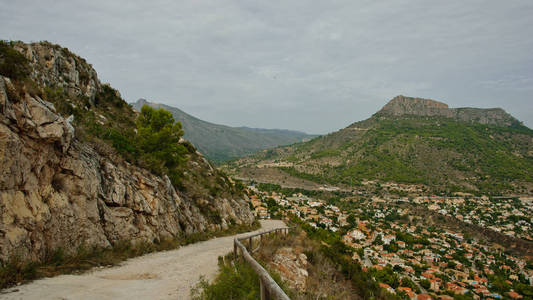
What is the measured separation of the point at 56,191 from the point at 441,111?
9081 inches

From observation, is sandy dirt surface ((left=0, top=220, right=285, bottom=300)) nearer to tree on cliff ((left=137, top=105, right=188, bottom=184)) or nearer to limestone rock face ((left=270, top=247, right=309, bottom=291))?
limestone rock face ((left=270, top=247, right=309, bottom=291))

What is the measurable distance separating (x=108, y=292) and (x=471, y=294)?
159ft

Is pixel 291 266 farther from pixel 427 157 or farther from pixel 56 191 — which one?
pixel 427 157

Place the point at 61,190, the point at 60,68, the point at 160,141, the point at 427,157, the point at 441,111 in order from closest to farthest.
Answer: the point at 61,190 → the point at 160,141 → the point at 60,68 → the point at 427,157 → the point at 441,111

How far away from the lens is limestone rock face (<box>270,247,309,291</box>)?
8.08m

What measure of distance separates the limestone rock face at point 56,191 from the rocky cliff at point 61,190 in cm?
2

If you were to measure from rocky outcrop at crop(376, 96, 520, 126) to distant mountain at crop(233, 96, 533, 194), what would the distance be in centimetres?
1907

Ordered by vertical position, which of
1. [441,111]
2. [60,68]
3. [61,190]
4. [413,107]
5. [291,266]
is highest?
[413,107]

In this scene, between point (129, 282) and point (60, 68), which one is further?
point (60, 68)

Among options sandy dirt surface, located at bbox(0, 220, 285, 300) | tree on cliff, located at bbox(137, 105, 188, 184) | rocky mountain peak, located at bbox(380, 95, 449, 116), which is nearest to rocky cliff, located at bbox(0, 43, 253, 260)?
sandy dirt surface, located at bbox(0, 220, 285, 300)

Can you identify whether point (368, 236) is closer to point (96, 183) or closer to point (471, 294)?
point (471, 294)

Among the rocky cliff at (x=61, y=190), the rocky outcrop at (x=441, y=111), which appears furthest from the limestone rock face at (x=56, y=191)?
the rocky outcrop at (x=441, y=111)

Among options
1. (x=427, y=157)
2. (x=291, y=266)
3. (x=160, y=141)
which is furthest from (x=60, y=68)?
(x=427, y=157)

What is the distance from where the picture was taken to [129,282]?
5.75 meters
